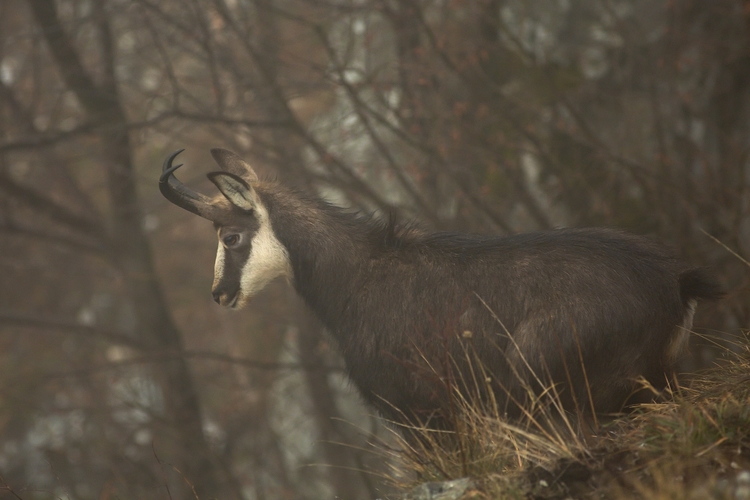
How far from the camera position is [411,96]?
8820 millimetres

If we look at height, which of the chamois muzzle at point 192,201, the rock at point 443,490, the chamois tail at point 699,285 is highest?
the chamois muzzle at point 192,201

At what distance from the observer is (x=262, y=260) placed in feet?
17.9

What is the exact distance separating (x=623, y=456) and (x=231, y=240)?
3.00 m

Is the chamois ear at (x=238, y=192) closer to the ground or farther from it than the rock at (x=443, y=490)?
farther from it

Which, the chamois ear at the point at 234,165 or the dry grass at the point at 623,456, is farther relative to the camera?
the chamois ear at the point at 234,165

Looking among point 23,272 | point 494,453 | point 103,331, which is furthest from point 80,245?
point 494,453

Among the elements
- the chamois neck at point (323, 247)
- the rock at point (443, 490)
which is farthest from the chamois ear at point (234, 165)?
the rock at point (443, 490)

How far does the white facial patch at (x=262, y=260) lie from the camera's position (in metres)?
5.43

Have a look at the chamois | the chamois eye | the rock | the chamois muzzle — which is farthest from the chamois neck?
the rock

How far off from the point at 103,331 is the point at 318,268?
6516 mm

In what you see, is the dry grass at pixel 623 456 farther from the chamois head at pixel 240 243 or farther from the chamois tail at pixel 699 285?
the chamois head at pixel 240 243

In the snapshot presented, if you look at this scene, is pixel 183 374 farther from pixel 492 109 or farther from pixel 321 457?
pixel 492 109

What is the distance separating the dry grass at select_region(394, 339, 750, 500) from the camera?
3217 millimetres

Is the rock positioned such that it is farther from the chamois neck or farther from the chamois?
the chamois neck
